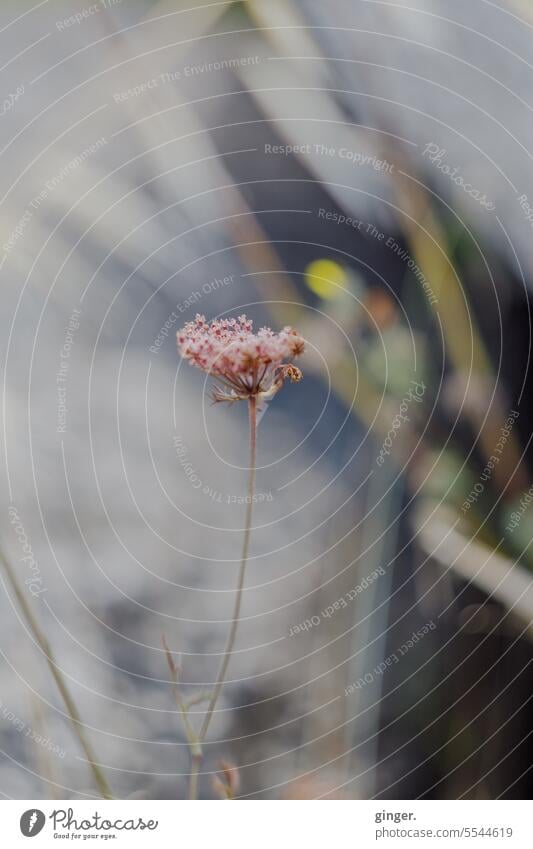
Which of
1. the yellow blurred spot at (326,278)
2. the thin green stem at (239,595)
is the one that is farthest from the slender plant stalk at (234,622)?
the yellow blurred spot at (326,278)

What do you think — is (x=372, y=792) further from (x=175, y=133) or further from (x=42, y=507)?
(x=175, y=133)

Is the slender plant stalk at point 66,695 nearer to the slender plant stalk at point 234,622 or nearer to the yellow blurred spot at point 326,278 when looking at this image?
the slender plant stalk at point 234,622

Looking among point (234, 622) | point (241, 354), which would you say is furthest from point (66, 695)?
point (241, 354)

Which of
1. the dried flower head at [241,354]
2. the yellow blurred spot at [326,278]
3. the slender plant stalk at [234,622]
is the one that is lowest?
the slender plant stalk at [234,622]

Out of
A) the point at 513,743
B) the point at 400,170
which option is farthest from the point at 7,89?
the point at 513,743

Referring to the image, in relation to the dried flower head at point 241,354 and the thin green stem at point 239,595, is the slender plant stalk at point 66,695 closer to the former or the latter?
the thin green stem at point 239,595
